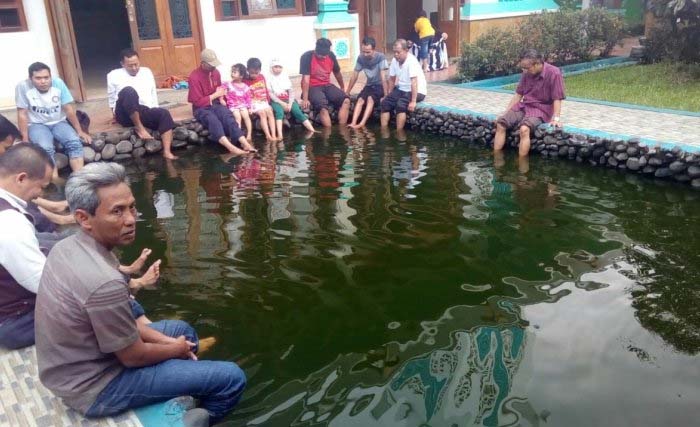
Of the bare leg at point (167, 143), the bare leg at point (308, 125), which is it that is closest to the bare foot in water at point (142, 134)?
the bare leg at point (167, 143)

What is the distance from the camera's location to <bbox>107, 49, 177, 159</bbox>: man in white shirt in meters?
8.12

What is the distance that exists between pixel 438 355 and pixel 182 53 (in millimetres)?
9615

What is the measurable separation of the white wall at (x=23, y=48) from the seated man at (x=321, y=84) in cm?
433

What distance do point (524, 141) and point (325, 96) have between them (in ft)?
11.9

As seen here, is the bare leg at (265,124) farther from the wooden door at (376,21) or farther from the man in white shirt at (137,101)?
the wooden door at (376,21)

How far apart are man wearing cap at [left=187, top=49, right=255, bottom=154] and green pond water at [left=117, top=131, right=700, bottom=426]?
1.49 metres

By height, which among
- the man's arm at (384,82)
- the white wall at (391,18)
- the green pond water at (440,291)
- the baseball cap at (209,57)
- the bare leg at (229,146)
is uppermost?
the white wall at (391,18)

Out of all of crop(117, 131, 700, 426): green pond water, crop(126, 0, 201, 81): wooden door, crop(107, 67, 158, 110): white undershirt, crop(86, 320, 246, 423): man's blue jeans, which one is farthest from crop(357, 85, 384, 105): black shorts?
crop(86, 320, 246, 423): man's blue jeans

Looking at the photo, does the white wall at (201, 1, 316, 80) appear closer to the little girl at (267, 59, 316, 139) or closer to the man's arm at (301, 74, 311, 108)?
the man's arm at (301, 74, 311, 108)

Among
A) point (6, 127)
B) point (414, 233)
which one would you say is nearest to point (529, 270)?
point (414, 233)

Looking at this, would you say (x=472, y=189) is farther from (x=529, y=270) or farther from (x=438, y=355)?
(x=438, y=355)

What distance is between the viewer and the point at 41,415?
269 cm

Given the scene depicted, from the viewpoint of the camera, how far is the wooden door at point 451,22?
14625mm

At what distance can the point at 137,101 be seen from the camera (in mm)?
8195
